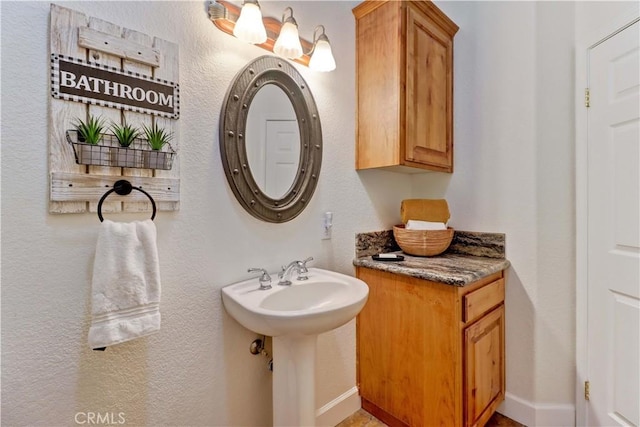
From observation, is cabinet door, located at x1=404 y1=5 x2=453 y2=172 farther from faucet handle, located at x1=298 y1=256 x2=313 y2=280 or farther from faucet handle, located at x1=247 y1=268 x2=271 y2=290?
faucet handle, located at x1=247 y1=268 x2=271 y2=290

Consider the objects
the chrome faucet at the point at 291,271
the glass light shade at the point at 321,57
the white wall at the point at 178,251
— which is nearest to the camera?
the white wall at the point at 178,251

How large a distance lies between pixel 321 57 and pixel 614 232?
1590 millimetres

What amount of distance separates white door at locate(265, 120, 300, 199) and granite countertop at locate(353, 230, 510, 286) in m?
0.58

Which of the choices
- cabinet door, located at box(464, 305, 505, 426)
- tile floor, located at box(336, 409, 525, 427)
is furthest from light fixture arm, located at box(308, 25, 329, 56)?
tile floor, located at box(336, 409, 525, 427)

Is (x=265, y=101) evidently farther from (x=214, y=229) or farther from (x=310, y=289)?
(x=310, y=289)

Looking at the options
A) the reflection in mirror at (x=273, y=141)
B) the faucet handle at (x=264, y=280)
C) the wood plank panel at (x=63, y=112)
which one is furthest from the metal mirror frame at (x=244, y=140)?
the wood plank panel at (x=63, y=112)

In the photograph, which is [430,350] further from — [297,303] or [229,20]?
[229,20]

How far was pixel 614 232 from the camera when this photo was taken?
1304mm

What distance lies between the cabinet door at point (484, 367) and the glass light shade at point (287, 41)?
1.47 m

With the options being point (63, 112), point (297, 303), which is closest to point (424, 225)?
point (297, 303)

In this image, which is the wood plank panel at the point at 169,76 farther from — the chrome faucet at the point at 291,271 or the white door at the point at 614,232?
the white door at the point at 614,232

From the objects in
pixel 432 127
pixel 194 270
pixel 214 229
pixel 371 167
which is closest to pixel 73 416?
pixel 194 270

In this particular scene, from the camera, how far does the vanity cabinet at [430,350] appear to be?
124 cm

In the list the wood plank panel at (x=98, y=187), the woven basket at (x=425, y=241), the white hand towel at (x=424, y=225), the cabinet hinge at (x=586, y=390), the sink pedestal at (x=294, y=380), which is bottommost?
the cabinet hinge at (x=586, y=390)
